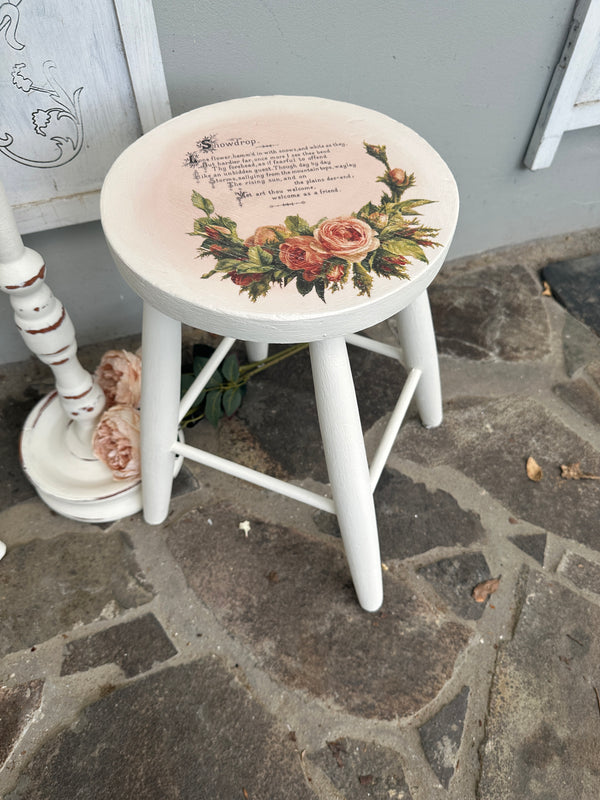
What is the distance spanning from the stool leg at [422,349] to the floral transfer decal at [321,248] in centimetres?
19

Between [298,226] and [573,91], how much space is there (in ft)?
2.62

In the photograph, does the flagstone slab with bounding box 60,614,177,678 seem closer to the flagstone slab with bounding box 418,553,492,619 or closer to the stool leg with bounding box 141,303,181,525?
the stool leg with bounding box 141,303,181,525

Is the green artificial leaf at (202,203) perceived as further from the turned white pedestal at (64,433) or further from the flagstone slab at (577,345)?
the flagstone slab at (577,345)

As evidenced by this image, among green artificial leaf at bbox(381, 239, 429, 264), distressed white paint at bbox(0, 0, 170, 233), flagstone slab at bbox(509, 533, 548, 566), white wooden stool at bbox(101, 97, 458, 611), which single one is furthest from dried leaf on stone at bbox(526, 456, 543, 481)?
distressed white paint at bbox(0, 0, 170, 233)

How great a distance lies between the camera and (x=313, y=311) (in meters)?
0.64

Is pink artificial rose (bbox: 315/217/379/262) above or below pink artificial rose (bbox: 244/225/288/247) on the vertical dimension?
above

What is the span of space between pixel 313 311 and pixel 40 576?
0.68 meters

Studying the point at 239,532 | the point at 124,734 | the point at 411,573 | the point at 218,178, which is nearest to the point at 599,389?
the point at 411,573

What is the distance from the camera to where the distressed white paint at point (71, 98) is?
2.84 feet

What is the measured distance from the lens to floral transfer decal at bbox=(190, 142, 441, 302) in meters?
0.67

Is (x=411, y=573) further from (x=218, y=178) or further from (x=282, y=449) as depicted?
(x=218, y=178)

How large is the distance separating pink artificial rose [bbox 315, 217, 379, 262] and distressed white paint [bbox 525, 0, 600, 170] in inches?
28.2

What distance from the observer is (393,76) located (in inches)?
42.8

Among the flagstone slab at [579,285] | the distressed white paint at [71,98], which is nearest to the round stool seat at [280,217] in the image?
the distressed white paint at [71,98]
